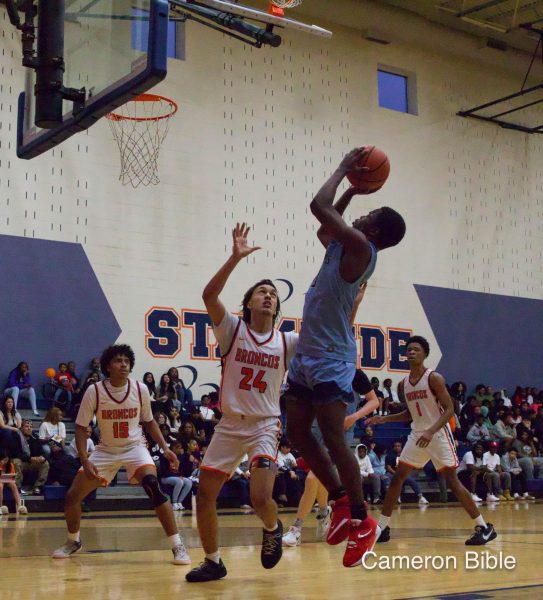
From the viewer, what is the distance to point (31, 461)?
14.4 metres

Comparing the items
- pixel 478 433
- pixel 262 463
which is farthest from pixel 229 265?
pixel 478 433

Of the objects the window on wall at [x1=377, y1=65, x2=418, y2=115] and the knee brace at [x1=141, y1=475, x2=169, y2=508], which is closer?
the knee brace at [x1=141, y1=475, x2=169, y2=508]

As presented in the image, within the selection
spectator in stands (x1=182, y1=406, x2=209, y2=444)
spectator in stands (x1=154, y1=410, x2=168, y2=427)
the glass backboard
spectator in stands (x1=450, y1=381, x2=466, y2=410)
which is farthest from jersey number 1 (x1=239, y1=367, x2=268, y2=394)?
spectator in stands (x1=450, y1=381, x2=466, y2=410)

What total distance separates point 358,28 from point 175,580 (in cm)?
1817

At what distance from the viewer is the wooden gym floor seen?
205 inches

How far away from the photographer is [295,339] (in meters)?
6.31

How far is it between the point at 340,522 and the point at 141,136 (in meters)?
14.2

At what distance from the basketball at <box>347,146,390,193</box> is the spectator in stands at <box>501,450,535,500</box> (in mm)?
15137

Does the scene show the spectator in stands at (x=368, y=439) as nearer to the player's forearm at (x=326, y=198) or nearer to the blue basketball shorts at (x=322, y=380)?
the blue basketball shorts at (x=322, y=380)

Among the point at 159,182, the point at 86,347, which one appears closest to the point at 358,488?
the point at 86,347

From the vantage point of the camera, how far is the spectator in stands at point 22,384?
635 inches

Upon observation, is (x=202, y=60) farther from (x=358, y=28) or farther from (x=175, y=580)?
(x=175, y=580)

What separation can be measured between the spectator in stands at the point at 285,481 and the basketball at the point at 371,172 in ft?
35.4

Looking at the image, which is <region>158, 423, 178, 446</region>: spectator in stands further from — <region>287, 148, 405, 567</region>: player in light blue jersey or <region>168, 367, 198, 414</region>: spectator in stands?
<region>287, 148, 405, 567</region>: player in light blue jersey
